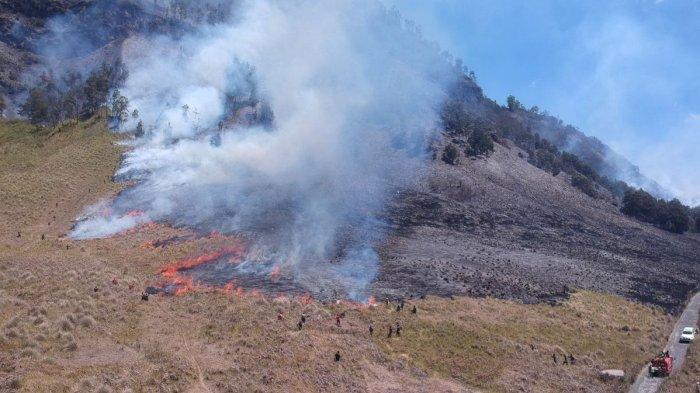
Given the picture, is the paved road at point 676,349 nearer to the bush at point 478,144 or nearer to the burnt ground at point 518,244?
the burnt ground at point 518,244

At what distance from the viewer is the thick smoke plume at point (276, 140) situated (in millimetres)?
58531

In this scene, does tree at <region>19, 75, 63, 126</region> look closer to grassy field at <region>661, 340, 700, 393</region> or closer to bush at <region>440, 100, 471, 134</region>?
bush at <region>440, 100, 471, 134</region>

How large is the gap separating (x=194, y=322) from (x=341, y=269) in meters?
17.6

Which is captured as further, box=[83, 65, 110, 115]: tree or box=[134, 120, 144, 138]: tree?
box=[83, 65, 110, 115]: tree

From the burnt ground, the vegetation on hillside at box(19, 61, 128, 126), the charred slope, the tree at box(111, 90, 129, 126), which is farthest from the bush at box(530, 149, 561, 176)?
the charred slope

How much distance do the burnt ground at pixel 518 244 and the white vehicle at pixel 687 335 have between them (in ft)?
34.9

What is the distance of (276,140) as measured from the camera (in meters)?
96.0

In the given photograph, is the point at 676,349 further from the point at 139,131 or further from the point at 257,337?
the point at 139,131

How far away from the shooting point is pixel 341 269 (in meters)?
48.7

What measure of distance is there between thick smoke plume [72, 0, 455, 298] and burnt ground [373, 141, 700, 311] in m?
4.66

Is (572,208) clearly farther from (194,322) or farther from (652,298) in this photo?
(194,322)

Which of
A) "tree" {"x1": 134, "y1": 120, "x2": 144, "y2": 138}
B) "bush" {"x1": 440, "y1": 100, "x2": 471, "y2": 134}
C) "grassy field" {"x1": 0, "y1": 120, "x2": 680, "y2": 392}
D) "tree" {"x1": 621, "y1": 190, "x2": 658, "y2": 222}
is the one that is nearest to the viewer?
"grassy field" {"x1": 0, "y1": 120, "x2": 680, "y2": 392}

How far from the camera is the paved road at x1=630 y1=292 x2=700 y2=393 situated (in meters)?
32.8

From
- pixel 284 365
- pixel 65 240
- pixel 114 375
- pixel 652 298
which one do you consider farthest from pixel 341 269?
pixel 652 298
